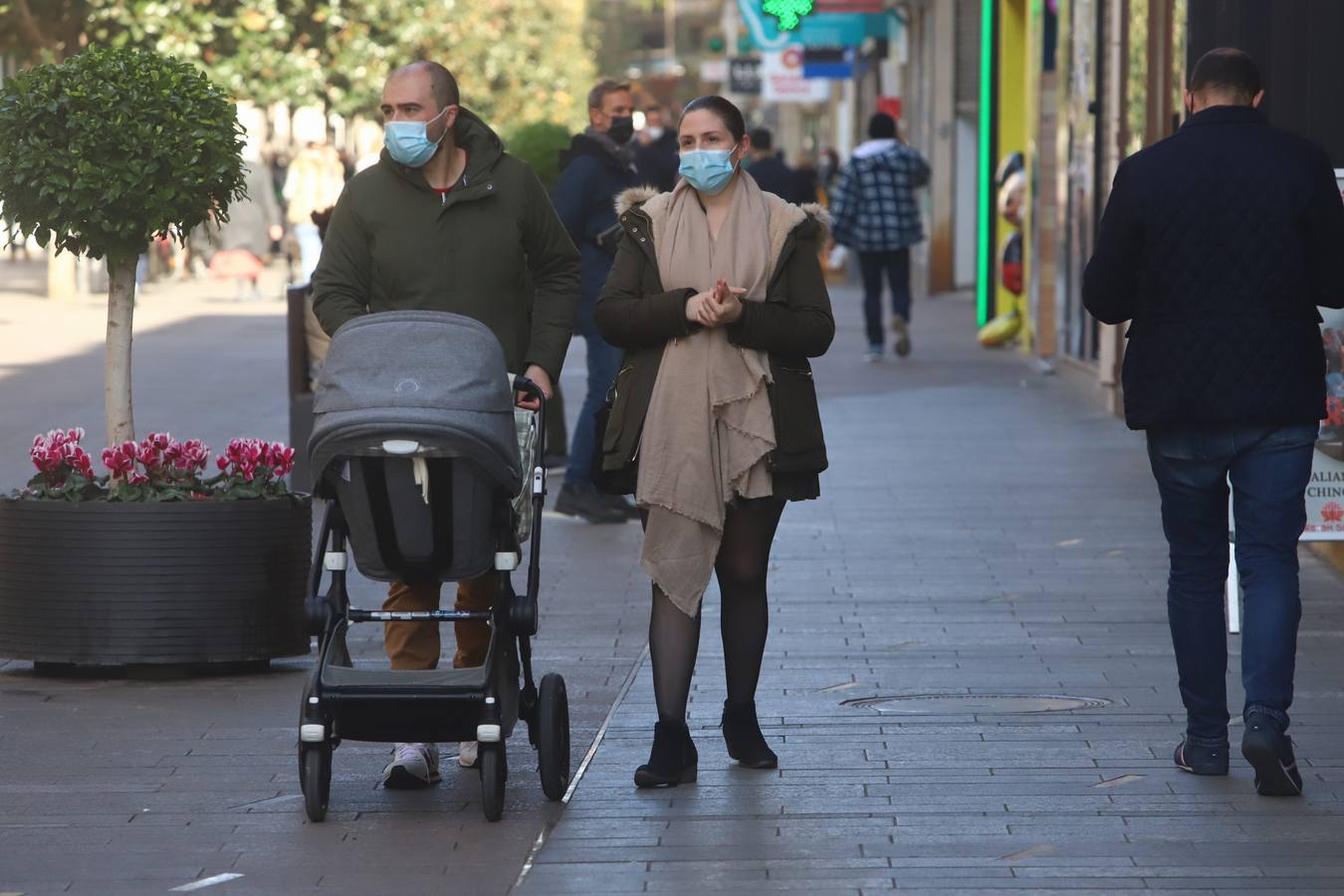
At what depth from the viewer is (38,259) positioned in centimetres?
4038

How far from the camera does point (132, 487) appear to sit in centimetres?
764

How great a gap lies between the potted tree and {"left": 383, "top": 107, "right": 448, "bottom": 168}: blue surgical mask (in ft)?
5.55

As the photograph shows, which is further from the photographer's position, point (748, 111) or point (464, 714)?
point (748, 111)

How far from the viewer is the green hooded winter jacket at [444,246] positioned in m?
6.33

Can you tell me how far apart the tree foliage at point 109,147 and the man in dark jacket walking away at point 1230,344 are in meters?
3.18

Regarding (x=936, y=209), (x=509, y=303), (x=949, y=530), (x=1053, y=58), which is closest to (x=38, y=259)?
(x=936, y=209)

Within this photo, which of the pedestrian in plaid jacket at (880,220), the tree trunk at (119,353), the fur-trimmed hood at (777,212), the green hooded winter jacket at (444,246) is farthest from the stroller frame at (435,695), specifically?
the pedestrian in plaid jacket at (880,220)

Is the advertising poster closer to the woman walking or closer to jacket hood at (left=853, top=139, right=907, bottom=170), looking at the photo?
the woman walking

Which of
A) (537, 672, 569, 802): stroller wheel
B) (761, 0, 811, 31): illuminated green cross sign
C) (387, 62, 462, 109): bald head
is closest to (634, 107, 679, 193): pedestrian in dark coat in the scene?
(387, 62, 462, 109): bald head

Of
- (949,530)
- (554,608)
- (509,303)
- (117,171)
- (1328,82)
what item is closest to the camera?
(509,303)

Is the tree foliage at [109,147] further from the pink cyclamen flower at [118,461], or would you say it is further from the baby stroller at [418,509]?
the baby stroller at [418,509]

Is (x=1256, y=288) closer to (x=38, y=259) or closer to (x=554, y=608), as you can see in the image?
(x=554, y=608)

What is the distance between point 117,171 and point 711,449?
8.89 ft

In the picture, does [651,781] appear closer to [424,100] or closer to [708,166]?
[708,166]
